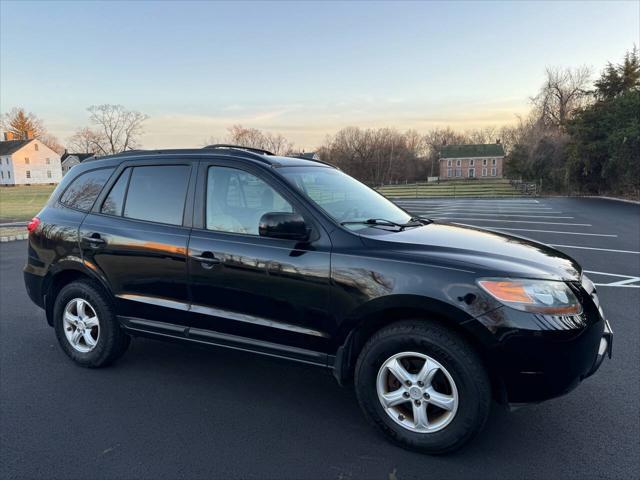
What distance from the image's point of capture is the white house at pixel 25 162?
73875mm

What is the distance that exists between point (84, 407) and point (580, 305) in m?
3.47

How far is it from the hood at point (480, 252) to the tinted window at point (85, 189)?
8.14 ft

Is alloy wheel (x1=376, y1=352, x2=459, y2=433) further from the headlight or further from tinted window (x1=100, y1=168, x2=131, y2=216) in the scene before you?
tinted window (x1=100, y1=168, x2=131, y2=216)

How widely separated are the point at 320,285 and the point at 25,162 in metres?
88.9

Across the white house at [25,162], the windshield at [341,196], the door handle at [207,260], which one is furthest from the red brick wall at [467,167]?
the door handle at [207,260]

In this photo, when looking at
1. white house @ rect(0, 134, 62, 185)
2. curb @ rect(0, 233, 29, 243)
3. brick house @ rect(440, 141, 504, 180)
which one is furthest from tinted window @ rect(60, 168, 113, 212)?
brick house @ rect(440, 141, 504, 180)

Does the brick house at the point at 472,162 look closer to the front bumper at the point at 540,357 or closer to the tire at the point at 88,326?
the tire at the point at 88,326

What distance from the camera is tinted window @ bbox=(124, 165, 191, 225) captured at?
353 centimetres

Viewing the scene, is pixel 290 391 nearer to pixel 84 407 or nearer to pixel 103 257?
pixel 84 407

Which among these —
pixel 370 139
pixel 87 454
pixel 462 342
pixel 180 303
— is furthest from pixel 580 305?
pixel 370 139

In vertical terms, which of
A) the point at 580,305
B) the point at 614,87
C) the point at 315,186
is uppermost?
the point at 614,87

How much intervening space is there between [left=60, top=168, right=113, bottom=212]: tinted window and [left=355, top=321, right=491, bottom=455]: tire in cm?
275

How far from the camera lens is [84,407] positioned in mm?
3361

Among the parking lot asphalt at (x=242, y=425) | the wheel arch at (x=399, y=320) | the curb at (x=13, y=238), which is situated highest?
the wheel arch at (x=399, y=320)
